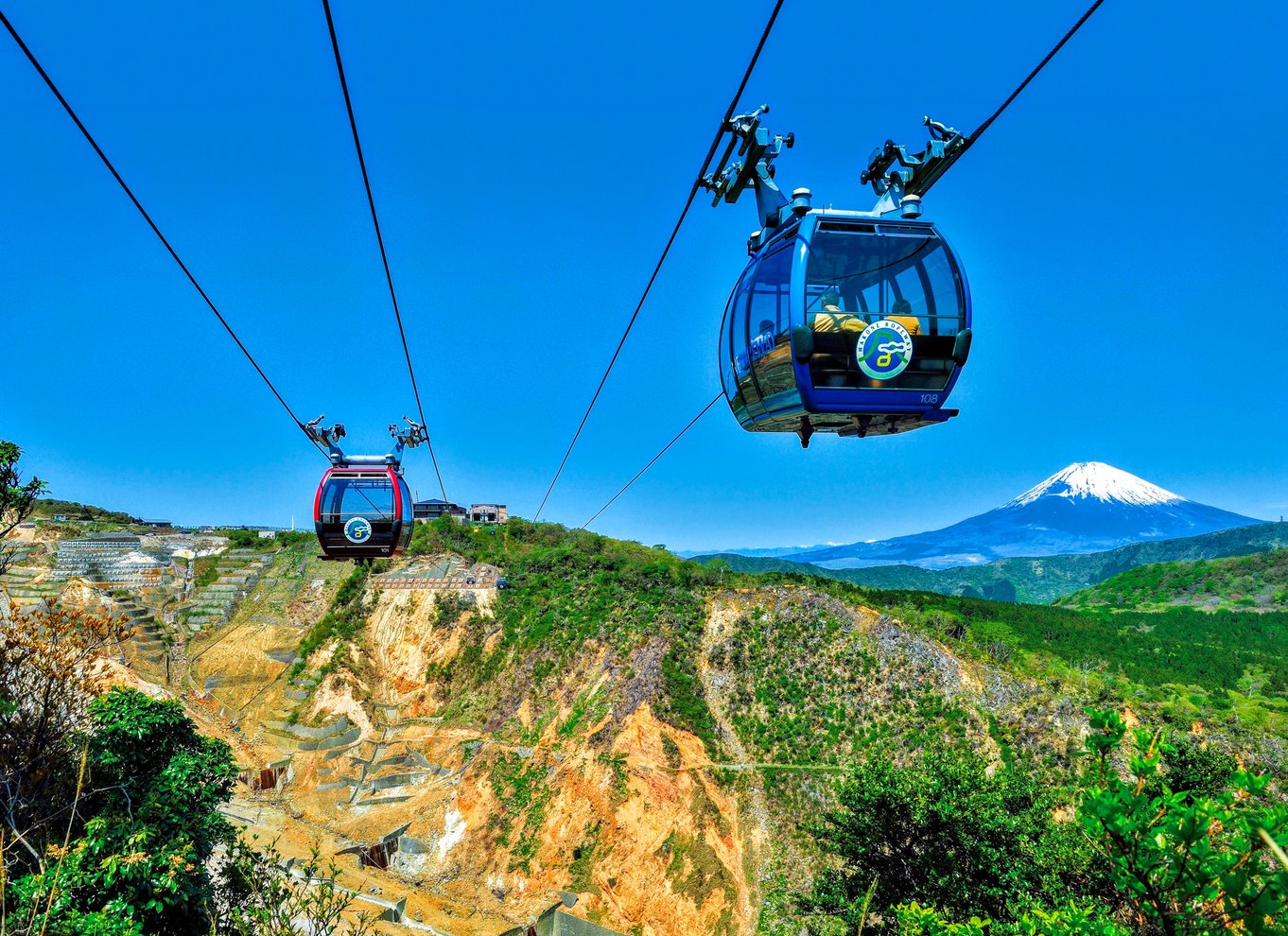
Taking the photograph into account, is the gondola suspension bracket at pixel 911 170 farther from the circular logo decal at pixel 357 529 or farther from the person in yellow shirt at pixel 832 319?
the circular logo decal at pixel 357 529

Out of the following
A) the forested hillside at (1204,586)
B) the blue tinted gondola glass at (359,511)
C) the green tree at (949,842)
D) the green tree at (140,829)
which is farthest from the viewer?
the forested hillside at (1204,586)

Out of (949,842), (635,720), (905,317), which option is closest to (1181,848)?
(905,317)

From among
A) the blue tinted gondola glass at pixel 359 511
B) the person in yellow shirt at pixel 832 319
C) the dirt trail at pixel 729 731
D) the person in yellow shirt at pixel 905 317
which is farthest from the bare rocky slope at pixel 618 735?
the person in yellow shirt at pixel 832 319

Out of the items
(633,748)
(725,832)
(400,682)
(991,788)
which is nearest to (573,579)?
(400,682)

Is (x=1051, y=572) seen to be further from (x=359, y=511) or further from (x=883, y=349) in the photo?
(x=883, y=349)

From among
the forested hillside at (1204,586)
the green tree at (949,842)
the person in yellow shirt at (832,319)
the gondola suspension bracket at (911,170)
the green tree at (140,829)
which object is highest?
the gondola suspension bracket at (911,170)
